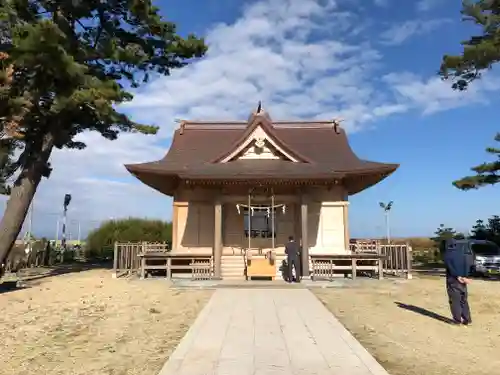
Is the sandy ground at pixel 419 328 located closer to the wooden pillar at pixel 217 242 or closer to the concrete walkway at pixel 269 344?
the concrete walkway at pixel 269 344

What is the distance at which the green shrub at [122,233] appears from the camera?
97.2 feet

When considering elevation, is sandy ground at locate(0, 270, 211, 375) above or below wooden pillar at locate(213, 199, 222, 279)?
below

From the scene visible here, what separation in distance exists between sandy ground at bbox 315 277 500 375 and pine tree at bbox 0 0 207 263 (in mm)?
9322

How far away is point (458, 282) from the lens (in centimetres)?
793

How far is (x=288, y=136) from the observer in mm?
20250

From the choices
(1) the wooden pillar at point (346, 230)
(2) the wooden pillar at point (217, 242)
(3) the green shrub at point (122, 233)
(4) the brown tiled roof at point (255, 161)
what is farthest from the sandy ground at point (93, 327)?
(3) the green shrub at point (122, 233)

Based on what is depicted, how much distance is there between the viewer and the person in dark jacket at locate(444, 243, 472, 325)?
7.92 metres

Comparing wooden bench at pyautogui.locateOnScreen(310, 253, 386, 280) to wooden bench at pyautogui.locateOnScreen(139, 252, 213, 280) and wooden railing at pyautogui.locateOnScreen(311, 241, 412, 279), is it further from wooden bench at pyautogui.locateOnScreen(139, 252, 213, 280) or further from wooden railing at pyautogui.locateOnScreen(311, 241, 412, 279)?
wooden bench at pyautogui.locateOnScreen(139, 252, 213, 280)

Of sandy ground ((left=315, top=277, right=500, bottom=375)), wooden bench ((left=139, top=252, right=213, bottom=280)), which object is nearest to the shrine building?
wooden bench ((left=139, top=252, right=213, bottom=280))

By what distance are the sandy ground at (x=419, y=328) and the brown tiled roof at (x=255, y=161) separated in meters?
4.67

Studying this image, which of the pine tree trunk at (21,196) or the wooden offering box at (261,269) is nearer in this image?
the pine tree trunk at (21,196)

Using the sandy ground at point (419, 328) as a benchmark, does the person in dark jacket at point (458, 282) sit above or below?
above

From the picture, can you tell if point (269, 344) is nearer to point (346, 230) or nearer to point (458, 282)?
point (458, 282)

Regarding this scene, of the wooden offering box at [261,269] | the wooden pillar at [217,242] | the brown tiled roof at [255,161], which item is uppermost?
the brown tiled roof at [255,161]
